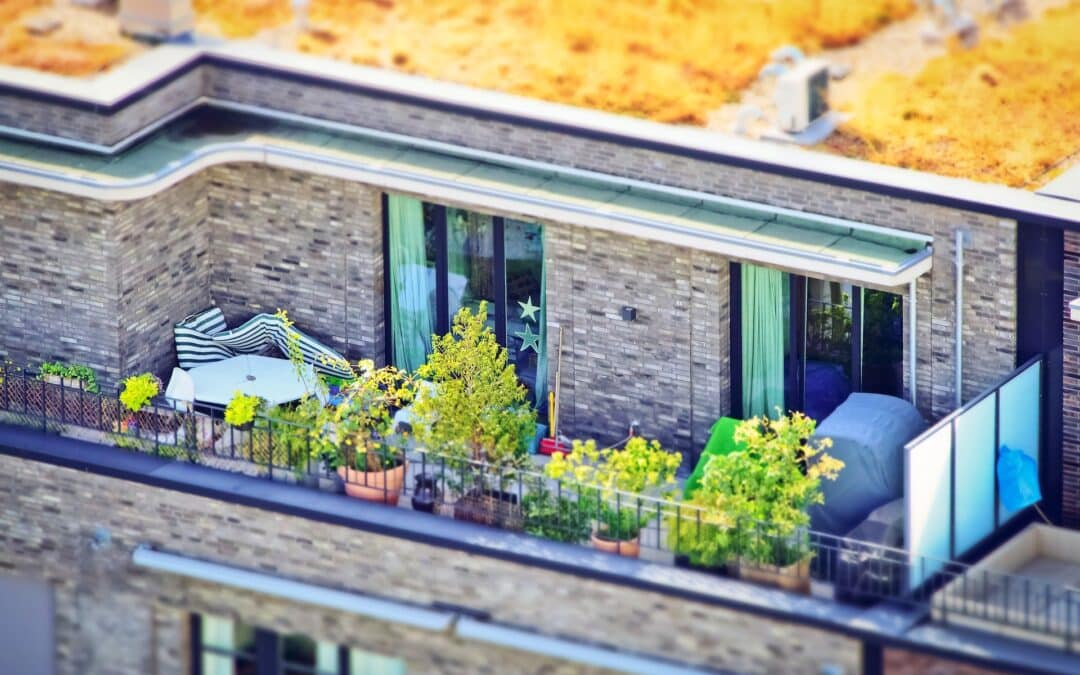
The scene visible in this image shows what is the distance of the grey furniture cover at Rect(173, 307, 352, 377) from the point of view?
36594 millimetres

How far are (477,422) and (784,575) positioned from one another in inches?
194

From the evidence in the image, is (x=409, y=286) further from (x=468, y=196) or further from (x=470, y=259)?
(x=468, y=196)

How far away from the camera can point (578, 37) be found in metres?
57.8

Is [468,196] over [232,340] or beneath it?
over

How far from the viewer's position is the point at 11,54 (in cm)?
5822

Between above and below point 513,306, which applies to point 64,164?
above

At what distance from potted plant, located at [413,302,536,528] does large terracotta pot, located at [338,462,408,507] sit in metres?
0.61

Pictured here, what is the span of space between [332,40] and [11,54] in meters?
7.49

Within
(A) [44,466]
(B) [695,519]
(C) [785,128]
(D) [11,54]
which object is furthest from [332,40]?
(B) [695,519]

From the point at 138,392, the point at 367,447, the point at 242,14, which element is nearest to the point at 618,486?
the point at 367,447

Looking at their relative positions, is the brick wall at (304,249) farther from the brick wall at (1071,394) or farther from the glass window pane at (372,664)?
the brick wall at (1071,394)

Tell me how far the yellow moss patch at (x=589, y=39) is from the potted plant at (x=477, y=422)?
18.3m


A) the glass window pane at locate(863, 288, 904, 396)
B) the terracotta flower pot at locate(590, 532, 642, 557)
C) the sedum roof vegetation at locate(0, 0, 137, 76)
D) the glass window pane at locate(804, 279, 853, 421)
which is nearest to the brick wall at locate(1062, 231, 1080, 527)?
the glass window pane at locate(863, 288, 904, 396)

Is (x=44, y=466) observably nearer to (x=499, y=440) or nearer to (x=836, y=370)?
(x=499, y=440)
